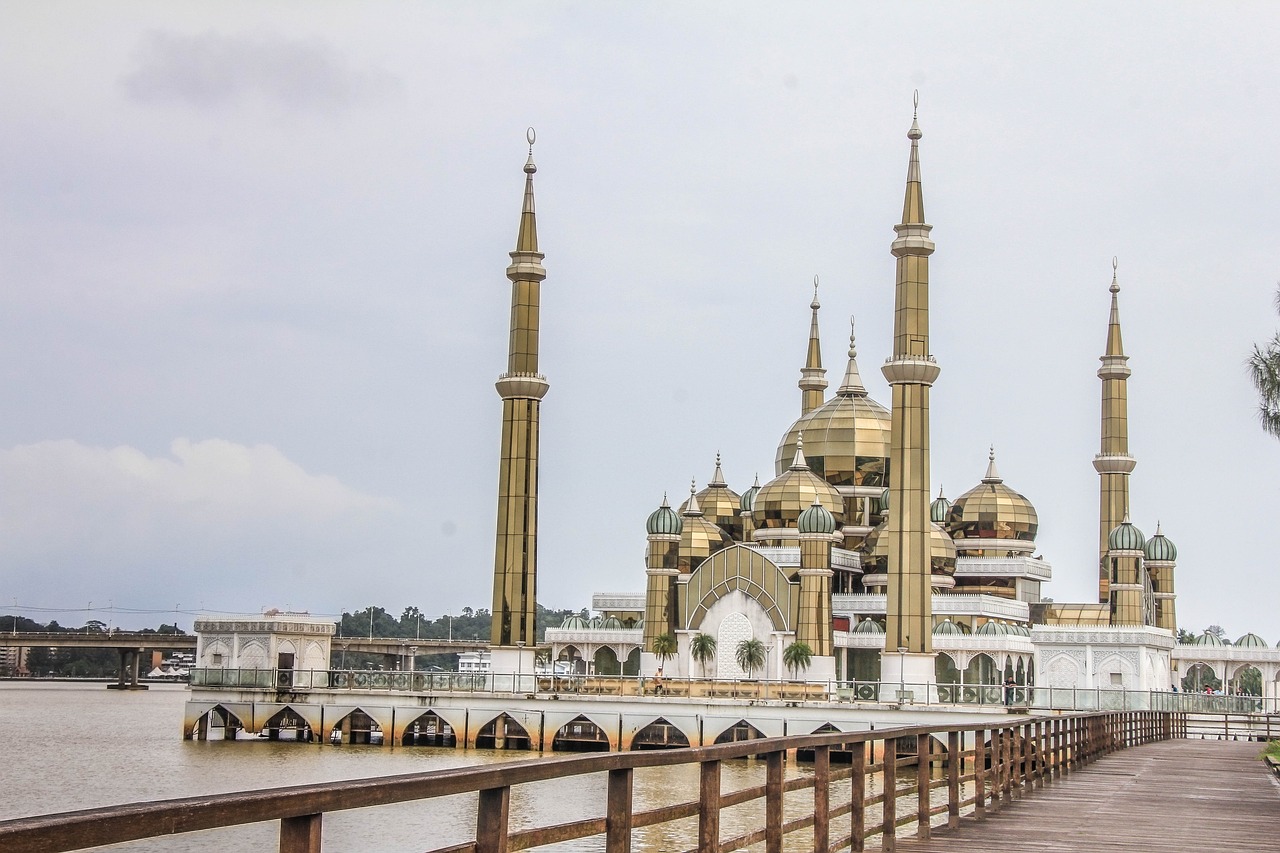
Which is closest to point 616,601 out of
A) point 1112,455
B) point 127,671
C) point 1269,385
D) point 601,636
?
point 601,636

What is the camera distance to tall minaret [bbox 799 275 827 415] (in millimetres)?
80312

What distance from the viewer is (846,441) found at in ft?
227

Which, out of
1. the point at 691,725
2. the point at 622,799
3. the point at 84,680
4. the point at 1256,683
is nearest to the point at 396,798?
the point at 622,799

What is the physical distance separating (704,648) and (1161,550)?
20.6 meters

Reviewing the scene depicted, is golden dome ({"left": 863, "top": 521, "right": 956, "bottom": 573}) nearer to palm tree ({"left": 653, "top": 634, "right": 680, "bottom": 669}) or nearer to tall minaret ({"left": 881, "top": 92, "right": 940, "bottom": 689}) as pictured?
palm tree ({"left": 653, "top": 634, "right": 680, "bottom": 669})

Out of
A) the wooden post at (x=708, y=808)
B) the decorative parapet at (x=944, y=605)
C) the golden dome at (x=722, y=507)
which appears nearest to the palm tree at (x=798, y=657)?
the decorative parapet at (x=944, y=605)

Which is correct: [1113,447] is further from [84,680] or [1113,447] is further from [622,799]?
[84,680]

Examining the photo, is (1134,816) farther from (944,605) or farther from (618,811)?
(944,605)

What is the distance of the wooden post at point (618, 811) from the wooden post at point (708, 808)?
3.17 feet

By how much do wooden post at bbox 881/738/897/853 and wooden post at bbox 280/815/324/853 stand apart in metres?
7.64

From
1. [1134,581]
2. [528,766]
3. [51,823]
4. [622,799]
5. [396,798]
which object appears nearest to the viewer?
[51,823]

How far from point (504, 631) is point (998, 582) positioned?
22.0 metres

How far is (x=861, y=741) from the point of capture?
1109 cm

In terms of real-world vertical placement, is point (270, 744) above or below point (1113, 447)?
below
